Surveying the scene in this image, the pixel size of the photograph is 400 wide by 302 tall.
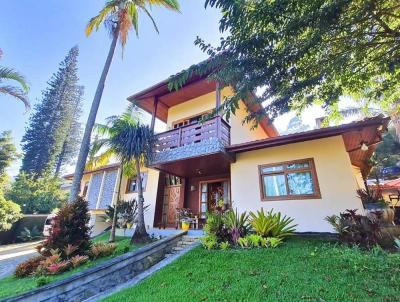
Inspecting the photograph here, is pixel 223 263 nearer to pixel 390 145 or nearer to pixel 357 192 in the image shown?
pixel 357 192

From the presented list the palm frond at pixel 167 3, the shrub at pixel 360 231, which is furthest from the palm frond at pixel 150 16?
the shrub at pixel 360 231

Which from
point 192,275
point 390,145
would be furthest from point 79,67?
point 390,145

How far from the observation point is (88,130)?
8633 millimetres

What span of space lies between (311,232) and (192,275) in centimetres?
463

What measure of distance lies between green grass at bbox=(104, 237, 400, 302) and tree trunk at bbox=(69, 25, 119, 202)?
4711 mm

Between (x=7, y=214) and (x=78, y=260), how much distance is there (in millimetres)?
11868

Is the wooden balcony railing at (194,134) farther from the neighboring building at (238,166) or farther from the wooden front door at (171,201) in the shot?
the wooden front door at (171,201)

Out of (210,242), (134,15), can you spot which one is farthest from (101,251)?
(134,15)

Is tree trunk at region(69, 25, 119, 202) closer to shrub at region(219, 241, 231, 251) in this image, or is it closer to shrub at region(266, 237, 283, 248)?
shrub at region(219, 241, 231, 251)

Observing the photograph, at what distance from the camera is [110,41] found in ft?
34.0

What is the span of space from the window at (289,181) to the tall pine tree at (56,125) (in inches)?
1078

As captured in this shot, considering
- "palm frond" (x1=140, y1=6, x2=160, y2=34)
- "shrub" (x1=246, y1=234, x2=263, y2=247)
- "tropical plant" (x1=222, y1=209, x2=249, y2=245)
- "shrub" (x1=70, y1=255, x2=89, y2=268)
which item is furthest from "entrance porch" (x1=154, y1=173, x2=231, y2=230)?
"palm frond" (x1=140, y1=6, x2=160, y2=34)

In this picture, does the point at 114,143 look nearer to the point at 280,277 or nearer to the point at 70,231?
the point at 70,231

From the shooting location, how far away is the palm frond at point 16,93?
823cm
